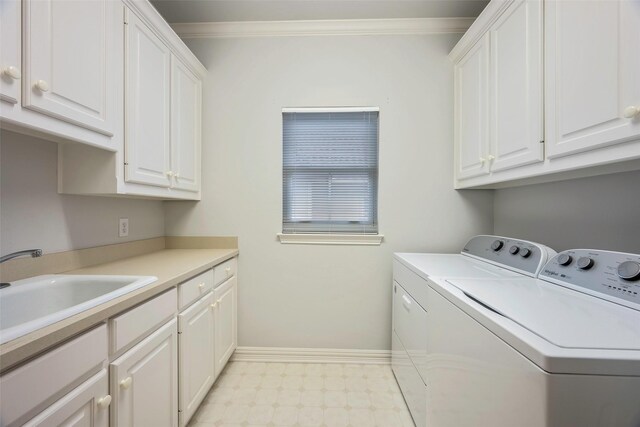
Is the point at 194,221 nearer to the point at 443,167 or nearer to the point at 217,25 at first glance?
the point at 217,25

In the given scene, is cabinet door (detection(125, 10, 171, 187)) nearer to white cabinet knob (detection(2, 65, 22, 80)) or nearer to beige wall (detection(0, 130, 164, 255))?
beige wall (detection(0, 130, 164, 255))

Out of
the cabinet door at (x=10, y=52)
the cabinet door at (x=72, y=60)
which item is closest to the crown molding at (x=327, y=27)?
the cabinet door at (x=72, y=60)

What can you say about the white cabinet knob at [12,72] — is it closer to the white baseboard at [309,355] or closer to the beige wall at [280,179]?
the beige wall at [280,179]

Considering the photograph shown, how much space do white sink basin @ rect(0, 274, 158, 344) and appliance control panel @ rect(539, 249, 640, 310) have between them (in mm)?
1713

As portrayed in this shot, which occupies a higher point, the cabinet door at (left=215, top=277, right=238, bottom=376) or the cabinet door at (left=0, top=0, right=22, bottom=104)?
the cabinet door at (left=0, top=0, right=22, bottom=104)

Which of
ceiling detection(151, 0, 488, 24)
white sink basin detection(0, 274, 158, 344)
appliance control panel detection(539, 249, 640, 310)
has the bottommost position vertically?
white sink basin detection(0, 274, 158, 344)

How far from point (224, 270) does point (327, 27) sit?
80.5 inches

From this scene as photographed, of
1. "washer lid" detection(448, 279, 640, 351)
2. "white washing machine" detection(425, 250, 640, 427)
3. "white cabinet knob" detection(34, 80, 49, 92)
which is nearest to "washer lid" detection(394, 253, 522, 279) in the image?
"white washing machine" detection(425, 250, 640, 427)

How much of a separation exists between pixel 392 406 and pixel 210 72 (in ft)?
9.19

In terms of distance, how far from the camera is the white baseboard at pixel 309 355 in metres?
2.12

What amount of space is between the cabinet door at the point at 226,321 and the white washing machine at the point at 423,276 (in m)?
1.23

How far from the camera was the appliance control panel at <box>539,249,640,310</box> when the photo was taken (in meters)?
0.86

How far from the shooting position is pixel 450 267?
59.9 inches

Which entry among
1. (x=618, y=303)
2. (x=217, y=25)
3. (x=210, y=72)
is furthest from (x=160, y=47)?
(x=618, y=303)
